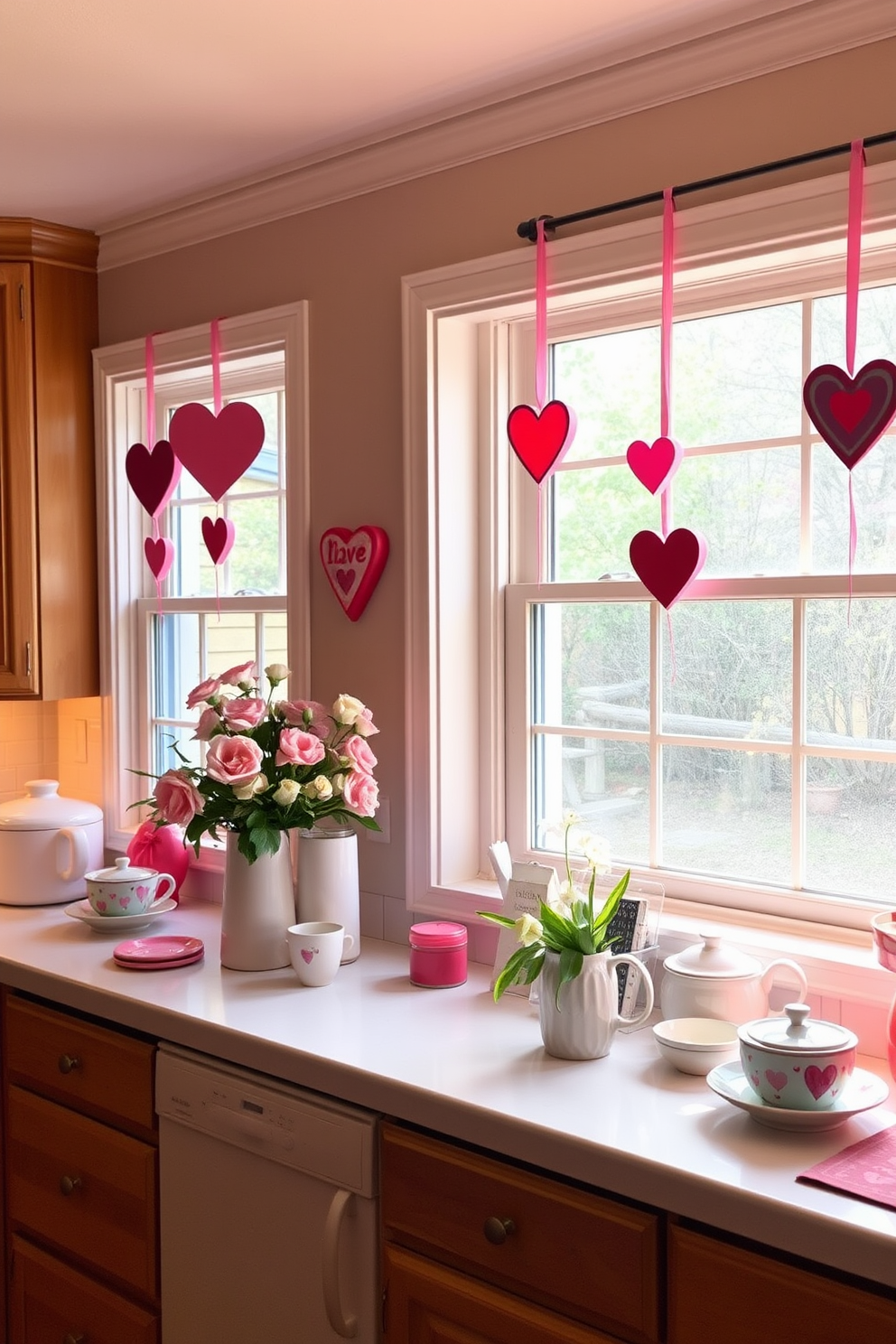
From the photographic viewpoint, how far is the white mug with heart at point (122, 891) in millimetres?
2588

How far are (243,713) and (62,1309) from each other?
48.0 inches

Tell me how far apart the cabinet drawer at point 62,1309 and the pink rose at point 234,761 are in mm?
959

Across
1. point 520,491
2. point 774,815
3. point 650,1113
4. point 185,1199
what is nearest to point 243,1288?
point 185,1199

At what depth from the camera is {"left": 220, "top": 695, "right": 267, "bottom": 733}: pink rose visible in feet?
7.38

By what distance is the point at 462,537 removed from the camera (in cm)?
246

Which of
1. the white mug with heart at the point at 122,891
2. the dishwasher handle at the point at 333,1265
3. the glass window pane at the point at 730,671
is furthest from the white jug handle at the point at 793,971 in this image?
the white mug with heart at the point at 122,891

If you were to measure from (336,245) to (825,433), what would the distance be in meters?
1.21

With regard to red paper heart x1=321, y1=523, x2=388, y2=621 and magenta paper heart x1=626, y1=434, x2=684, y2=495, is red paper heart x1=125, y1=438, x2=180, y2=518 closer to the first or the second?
red paper heart x1=321, y1=523, x2=388, y2=621

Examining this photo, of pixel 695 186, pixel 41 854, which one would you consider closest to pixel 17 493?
pixel 41 854

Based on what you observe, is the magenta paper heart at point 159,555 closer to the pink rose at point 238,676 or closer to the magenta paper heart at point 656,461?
the pink rose at point 238,676

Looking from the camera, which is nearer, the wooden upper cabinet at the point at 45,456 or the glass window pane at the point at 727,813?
the glass window pane at the point at 727,813

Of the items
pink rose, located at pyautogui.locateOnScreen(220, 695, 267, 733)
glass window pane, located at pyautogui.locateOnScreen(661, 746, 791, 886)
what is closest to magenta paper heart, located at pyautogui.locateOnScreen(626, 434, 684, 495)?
glass window pane, located at pyautogui.locateOnScreen(661, 746, 791, 886)

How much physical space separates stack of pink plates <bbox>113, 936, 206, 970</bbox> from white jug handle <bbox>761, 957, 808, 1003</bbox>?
43.7 inches

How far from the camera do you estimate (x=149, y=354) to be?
2.93m
